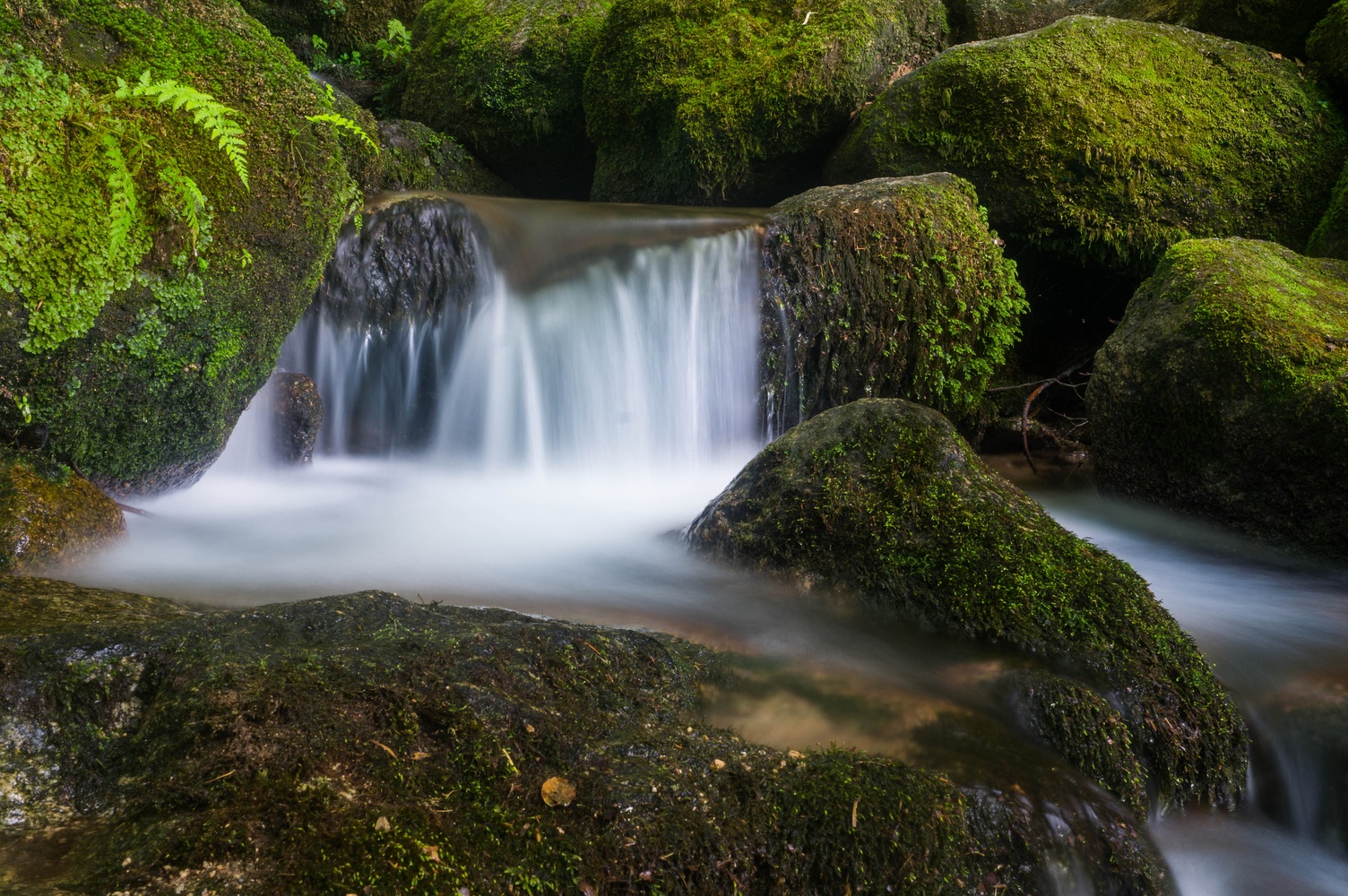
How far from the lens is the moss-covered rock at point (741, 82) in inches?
315

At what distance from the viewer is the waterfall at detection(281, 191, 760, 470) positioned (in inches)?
236

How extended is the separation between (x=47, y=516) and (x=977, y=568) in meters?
3.54

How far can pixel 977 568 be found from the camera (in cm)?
306

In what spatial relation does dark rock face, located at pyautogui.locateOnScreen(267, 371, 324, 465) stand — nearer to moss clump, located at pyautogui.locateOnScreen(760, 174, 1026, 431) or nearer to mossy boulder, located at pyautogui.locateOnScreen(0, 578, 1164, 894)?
moss clump, located at pyautogui.locateOnScreen(760, 174, 1026, 431)

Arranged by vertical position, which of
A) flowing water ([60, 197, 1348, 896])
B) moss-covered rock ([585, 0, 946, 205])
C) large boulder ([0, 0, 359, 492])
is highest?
moss-covered rock ([585, 0, 946, 205])

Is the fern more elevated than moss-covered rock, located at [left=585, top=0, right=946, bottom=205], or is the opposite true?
moss-covered rock, located at [left=585, top=0, right=946, bottom=205]

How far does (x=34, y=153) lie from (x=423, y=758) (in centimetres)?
321

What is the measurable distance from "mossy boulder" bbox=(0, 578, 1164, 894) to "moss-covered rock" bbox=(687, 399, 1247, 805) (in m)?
0.48

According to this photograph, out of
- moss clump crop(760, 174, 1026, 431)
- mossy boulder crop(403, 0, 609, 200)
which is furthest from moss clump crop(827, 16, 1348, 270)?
mossy boulder crop(403, 0, 609, 200)

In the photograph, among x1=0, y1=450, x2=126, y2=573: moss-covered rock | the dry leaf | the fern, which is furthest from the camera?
the fern

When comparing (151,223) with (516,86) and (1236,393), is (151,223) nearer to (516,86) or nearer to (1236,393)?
(1236,393)

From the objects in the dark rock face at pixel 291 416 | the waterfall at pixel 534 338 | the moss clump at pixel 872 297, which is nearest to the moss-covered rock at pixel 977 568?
the waterfall at pixel 534 338

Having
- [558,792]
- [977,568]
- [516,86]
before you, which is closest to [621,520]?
[977,568]

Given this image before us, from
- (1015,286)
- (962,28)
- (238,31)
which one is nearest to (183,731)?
(238,31)
